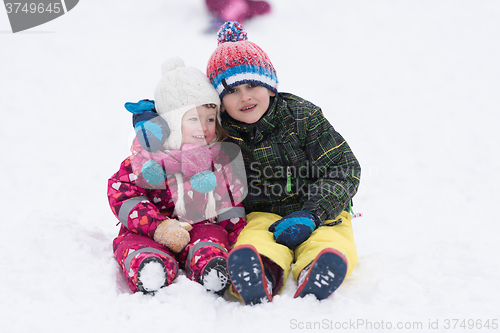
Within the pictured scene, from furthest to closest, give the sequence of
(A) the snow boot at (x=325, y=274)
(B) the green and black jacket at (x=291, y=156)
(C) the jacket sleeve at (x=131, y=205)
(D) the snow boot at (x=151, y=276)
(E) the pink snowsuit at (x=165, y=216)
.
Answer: (B) the green and black jacket at (x=291, y=156) → (C) the jacket sleeve at (x=131, y=205) → (E) the pink snowsuit at (x=165, y=216) → (D) the snow boot at (x=151, y=276) → (A) the snow boot at (x=325, y=274)

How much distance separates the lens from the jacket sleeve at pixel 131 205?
57.7 inches

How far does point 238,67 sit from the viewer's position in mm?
1631

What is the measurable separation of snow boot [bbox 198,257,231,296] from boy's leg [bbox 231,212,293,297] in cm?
4

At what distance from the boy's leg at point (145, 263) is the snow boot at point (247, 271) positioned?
0.28 m

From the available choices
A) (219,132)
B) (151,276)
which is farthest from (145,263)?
(219,132)

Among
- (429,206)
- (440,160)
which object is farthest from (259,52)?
(440,160)

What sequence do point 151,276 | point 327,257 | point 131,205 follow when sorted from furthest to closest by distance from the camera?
point 131,205 < point 151,276 < point 327,257

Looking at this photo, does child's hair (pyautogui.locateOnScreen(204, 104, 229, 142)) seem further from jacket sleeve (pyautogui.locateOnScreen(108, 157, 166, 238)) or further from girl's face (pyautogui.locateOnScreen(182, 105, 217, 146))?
jacket sleeve (pyautogui.locateOnScreen(108, 157, 166, 238))

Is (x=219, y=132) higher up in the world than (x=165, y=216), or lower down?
higher up

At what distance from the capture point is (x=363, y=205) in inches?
118

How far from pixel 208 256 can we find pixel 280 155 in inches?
23.3

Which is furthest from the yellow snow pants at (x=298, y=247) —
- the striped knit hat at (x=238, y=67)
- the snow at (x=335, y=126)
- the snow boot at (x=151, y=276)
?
the striped knit hat at (x=238, y=67)

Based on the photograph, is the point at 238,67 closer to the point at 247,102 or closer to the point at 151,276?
the point at 247,102

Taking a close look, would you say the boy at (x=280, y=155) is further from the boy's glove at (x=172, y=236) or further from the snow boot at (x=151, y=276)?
the snow boot at (x=151, y=276)
